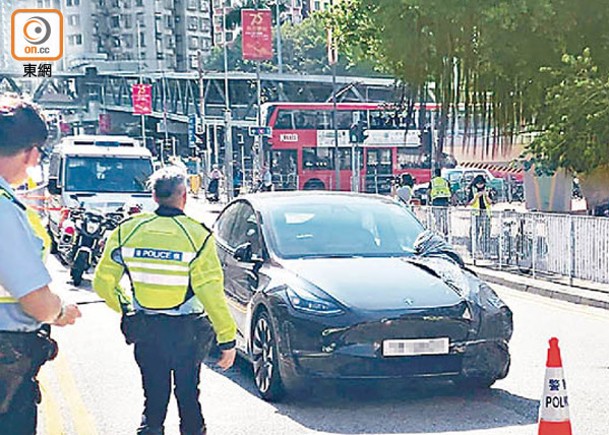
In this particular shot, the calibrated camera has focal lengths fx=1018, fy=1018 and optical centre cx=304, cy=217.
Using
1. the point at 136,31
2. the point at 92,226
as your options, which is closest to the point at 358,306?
the point at 92,226

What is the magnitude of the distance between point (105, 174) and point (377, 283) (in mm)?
13413

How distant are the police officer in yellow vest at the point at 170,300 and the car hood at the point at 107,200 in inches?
514

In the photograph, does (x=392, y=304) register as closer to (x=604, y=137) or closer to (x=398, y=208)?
(x=398, y=208)

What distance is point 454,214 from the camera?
19391mm

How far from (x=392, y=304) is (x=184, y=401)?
2.49m

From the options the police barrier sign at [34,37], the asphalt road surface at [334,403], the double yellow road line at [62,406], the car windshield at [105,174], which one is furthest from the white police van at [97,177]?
the double yellow road line at [62,406]

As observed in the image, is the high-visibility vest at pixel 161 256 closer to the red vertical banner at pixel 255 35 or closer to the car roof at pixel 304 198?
the car roof at pixel 304 198

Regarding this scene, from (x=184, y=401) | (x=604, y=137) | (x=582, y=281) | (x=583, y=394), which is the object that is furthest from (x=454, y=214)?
(x=184, y=401)

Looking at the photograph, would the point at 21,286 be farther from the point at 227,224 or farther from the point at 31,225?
the point at 227,224

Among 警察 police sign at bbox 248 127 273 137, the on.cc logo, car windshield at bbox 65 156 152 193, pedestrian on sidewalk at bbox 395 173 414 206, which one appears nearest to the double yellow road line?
the on.cc logo

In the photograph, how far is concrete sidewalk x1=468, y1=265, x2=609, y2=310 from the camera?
13.9 metres

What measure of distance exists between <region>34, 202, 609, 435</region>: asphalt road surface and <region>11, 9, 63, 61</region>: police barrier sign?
7224mm

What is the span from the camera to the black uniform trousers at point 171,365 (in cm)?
514

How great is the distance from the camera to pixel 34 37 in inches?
637
